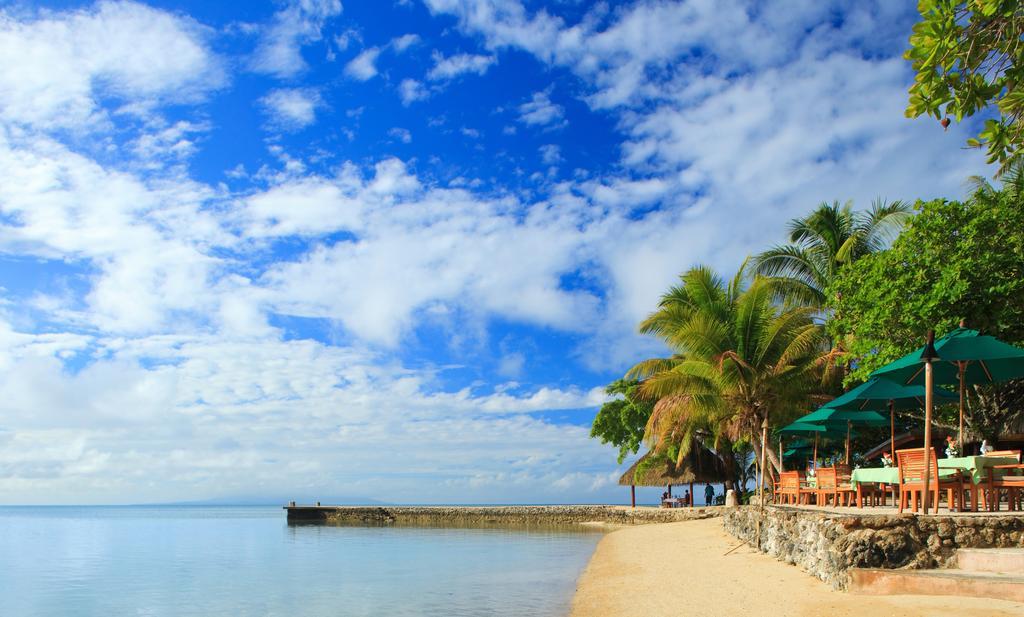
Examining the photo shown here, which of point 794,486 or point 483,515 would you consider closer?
point 794,486

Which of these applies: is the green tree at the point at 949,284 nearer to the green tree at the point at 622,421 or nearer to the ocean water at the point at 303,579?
the ocean water at the point at 303,579

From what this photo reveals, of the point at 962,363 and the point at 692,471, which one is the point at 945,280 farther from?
the point at 692,471

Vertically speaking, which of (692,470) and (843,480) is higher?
(843,480)

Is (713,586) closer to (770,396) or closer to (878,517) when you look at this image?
(878,517)

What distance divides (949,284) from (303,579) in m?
15.7

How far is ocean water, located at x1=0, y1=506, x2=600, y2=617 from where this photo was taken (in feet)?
43.4

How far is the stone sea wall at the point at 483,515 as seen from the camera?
130 ft

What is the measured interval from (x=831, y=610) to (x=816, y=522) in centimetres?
219

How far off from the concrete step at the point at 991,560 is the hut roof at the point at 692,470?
24.1 metres

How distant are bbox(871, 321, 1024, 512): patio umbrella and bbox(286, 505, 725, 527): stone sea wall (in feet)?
76.5

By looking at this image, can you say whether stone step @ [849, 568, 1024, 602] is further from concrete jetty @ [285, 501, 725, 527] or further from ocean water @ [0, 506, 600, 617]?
concrete jetty @ [285, 501, 725, 527]

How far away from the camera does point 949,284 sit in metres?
13.2

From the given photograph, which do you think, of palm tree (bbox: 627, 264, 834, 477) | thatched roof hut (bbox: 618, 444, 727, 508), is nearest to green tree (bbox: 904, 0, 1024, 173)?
palm tree (bbox: 627, 264, 834, 477)

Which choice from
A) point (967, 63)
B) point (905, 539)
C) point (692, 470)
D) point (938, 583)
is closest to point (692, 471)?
point (692, 470)
